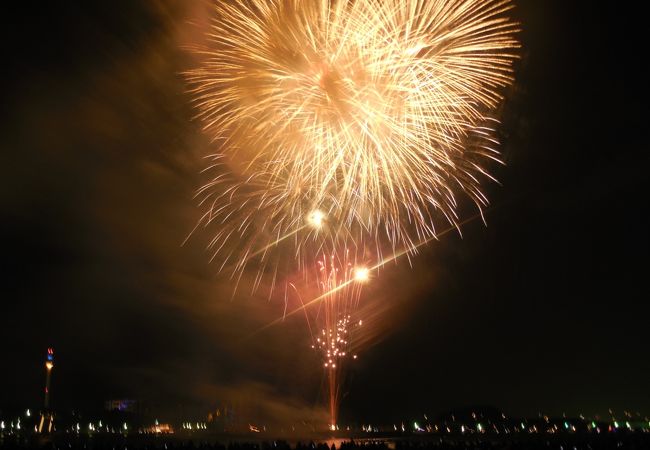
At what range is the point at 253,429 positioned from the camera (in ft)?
219

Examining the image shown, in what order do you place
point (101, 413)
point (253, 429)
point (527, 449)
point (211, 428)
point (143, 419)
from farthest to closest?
1. point (143, 419)
2. point (101, 413)
3. point (211, 428)
4. point (253, 429)
5. point (527, 449)

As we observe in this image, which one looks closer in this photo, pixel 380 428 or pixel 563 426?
pixel 563 426

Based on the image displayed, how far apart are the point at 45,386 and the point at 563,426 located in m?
67.7

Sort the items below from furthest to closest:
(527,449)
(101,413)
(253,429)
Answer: (101,413)
(253,429)
(527,449)

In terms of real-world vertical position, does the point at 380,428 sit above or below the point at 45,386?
below

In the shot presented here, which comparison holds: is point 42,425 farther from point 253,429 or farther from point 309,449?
point 309,449

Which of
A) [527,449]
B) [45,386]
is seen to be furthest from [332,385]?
[45,386]

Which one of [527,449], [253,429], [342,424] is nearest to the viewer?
[527,449]

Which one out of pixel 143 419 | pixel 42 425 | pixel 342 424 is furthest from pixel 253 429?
pixel 143 419

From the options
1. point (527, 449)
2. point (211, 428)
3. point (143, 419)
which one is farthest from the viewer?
point (143, 419)

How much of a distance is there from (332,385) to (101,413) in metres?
82.1

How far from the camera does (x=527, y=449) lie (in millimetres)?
15727

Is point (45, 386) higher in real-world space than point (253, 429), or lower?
higher

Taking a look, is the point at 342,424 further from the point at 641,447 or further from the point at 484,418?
the point at 641,447
